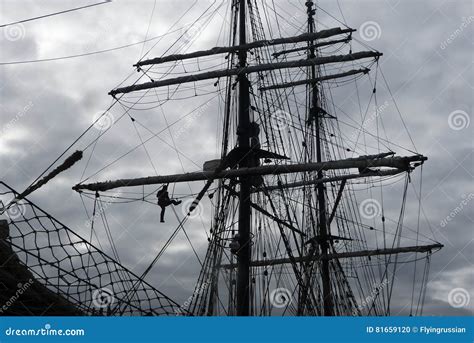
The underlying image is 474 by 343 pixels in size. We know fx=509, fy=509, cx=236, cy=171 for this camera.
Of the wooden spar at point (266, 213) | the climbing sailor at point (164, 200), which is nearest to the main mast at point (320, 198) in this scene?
the wooden spar at point (266, 213)

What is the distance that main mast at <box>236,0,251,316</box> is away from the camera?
53.6 feet

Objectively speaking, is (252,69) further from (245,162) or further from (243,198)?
(243,198)

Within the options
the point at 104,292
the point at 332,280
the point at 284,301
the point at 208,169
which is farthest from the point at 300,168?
the point at 332,280

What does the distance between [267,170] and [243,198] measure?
1.38m

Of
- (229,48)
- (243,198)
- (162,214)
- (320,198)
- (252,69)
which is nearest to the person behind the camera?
(162,214)

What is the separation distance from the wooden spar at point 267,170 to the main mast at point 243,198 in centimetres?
70

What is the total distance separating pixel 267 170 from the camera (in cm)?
1831

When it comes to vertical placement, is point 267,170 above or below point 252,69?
below

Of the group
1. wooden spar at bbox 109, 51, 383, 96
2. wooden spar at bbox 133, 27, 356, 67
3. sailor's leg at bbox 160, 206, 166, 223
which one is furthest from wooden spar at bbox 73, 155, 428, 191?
wooden spar at bbox 133, 27, 356, 67

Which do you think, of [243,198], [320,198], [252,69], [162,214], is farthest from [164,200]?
[320,198]

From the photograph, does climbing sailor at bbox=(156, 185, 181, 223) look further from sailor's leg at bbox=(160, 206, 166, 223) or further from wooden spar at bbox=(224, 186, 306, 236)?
wooden spar at bbox=(224, 186, 306, 236)

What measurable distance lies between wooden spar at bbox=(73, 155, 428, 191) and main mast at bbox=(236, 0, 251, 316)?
0.70 metres

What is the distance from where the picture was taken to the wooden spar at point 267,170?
692 inches

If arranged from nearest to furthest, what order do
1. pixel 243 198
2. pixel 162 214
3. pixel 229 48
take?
pixel 162 214 → pixel 243 198 → pixel 229 48
